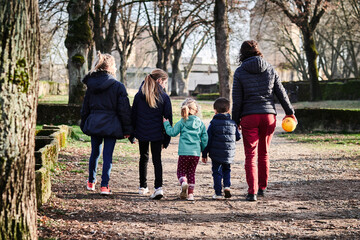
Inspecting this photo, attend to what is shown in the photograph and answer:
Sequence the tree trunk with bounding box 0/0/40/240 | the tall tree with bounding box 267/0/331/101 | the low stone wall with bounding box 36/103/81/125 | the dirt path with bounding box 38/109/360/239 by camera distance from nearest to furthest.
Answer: the tree trunk with bounding box 0/0/40/240 → the dirt path with bounding box 38/109/360/239 → the low stone wall with bounding box 36/103/81/125 → the tall tree with bounding box 267/0/331/101

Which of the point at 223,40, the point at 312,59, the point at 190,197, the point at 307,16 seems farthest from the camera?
A: the point at 312,59

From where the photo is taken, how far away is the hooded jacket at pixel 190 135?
542 cm

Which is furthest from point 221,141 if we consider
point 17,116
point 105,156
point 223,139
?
point 17,116

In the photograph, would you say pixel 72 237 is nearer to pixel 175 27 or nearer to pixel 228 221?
pixel 228 221

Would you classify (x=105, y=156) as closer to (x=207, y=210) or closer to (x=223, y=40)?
(x=207, y=210)

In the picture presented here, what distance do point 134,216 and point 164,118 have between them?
1508mm

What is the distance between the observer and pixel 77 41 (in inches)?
553

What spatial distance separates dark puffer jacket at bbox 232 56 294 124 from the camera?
17.6 feet

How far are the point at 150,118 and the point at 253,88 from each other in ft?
4.46

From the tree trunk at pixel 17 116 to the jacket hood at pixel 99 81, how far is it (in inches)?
92.0

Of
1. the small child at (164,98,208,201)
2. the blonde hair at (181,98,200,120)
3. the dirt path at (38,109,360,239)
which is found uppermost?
the blonde hair at (181,98,200,120)

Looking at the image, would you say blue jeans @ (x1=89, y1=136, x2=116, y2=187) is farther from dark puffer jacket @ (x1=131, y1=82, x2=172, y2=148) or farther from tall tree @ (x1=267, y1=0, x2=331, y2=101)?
tall tree @ (x1=267, y1=0, x2=331, y2=101)

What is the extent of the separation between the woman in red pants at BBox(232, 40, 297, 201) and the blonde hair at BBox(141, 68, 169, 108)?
0.98 meters

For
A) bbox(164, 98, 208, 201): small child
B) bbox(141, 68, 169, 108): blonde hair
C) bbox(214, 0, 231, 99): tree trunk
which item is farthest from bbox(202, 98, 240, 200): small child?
bbox(214, 0, 231, 99): tree trunk
